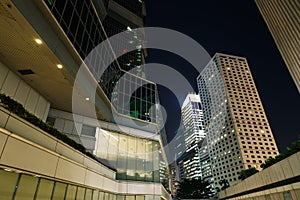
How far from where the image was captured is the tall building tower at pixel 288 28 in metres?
54.8

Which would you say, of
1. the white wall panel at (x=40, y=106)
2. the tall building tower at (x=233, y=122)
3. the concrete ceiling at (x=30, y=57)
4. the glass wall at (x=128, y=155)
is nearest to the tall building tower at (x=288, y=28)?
the glass wall at (x=128, y=155)

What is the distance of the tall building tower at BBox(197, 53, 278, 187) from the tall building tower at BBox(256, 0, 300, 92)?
6127 centimetres

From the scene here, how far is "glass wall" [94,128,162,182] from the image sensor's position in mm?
19703

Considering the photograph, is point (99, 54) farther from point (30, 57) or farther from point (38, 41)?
point (38, 41)

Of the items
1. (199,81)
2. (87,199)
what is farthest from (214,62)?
(87,199)

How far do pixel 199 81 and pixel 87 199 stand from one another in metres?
180

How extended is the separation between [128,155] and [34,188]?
13.4 metres

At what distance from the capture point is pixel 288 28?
57.6m

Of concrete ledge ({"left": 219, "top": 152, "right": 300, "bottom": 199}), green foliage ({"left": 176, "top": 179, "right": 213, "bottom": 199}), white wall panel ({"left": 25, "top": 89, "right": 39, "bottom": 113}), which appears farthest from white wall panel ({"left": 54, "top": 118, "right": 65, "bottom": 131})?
green foliage ({"left": 176, "top": 179, "right": 213, "bottom": 199})

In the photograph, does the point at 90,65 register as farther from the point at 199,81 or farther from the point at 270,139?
the point at 199,81

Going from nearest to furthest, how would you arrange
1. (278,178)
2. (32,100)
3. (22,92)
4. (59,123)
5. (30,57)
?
(30,57) < (22,92) < (32,100) < (278,178) < (59,123)

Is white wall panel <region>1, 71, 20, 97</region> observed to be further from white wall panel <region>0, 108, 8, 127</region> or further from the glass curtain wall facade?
white wall panel <region>0, 108, 8, 127</region>

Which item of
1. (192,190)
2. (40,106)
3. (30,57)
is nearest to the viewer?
(30,57)

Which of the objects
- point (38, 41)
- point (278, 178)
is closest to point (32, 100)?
point (38, 41)
